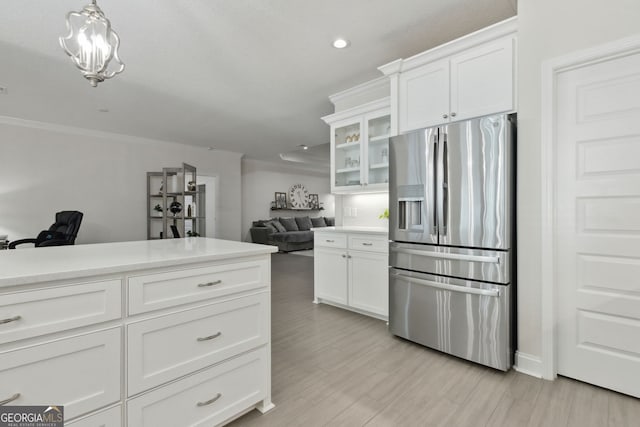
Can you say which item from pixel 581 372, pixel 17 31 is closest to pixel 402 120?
pixel 581 372

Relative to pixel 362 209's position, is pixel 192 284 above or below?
below

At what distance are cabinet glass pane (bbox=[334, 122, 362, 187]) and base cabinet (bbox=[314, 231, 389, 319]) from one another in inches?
28.9

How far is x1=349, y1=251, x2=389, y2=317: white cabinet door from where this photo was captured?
9.80 ft

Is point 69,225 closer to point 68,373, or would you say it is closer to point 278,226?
point 68,373

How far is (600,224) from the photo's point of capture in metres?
1.87

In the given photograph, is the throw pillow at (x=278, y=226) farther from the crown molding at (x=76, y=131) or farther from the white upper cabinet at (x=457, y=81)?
the white upper cabinet at (x=457, y=81)

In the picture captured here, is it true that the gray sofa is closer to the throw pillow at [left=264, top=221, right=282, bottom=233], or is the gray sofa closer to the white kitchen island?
the throw pillow at [left=264, top=221, right=282, bottom=233]

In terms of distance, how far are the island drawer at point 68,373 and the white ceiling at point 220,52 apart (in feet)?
7.29

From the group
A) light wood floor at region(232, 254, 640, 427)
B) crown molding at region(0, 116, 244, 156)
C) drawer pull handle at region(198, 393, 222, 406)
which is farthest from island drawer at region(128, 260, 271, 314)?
crown molding at region(0, 116, 244, 156)

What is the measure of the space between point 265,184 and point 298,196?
4.53 feet

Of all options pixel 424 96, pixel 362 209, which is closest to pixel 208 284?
pixel 424 96

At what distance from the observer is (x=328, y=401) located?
5.82 feet

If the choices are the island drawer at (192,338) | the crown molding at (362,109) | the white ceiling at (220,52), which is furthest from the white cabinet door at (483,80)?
the island drawer at (192,338)

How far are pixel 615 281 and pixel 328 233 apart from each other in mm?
2401
